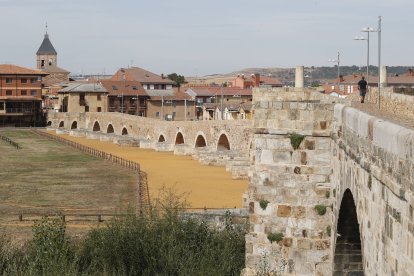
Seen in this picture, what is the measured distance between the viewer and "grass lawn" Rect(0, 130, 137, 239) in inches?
1598

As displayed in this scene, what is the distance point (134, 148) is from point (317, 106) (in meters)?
71.6

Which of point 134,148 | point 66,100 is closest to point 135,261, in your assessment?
point 134,148

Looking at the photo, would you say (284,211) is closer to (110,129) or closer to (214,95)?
(110,129)

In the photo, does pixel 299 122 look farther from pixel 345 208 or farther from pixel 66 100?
pixel 66 100

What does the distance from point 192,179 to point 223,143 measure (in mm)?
12718

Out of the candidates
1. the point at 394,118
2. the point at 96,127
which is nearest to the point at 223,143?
the point at 96,127

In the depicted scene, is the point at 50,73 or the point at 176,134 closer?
the point at 176,134

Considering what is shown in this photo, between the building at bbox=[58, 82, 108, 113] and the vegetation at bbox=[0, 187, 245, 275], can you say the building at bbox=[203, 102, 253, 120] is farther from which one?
the vegetation at bbox=[0, 187, 245, 275]

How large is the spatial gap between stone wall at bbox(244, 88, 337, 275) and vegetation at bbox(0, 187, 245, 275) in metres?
4.29

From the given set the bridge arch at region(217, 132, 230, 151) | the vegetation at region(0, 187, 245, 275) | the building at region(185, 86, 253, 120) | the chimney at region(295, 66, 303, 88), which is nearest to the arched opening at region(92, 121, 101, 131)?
the building at region(185, 86, 253, 120)

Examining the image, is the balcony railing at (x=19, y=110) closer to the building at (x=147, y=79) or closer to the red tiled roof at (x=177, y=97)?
the red tiled roof at (x=177, y=97)

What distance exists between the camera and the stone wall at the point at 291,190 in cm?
1647

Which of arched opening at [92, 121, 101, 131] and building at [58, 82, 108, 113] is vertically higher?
building at [58, 82, 108, 113]

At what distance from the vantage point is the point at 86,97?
119m
